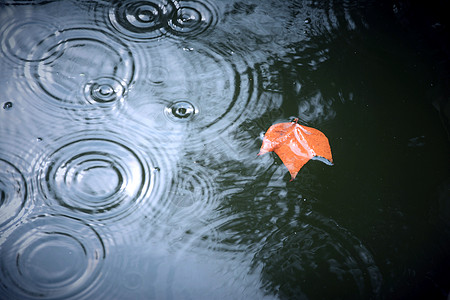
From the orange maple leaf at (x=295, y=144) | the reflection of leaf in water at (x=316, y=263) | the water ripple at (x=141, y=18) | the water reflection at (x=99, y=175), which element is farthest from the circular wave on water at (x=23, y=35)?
the reflection of leaf in water at (x=316, y=263)

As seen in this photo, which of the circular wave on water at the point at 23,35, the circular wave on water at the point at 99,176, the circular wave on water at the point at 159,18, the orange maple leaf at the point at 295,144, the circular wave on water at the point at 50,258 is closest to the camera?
the circular wave on water at the point at 50,258

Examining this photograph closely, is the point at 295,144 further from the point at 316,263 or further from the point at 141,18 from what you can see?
the point at 141,18

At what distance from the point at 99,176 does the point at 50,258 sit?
32 cm

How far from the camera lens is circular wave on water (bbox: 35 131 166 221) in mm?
1234

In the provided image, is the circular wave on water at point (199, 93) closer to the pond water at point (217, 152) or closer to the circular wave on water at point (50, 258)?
the pond water at point (217, 152)

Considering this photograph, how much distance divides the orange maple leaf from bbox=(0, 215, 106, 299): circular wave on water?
2.34 feet

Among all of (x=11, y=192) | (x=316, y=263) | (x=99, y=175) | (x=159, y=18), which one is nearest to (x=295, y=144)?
(x=316, y=263)

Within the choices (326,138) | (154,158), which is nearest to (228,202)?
(154,158)

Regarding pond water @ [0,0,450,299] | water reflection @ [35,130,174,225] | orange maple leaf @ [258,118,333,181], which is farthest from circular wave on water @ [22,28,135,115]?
orange maple leaf @ [258,118,333,181]

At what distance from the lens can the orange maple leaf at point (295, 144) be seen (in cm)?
136

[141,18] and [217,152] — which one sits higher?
[141,18]

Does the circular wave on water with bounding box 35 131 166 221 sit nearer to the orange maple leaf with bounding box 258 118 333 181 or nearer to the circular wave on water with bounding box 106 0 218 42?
the orange maple leaf with bounding box 258 118 333 181

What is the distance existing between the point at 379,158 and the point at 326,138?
0.23 metres

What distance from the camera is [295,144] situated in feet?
4.53
